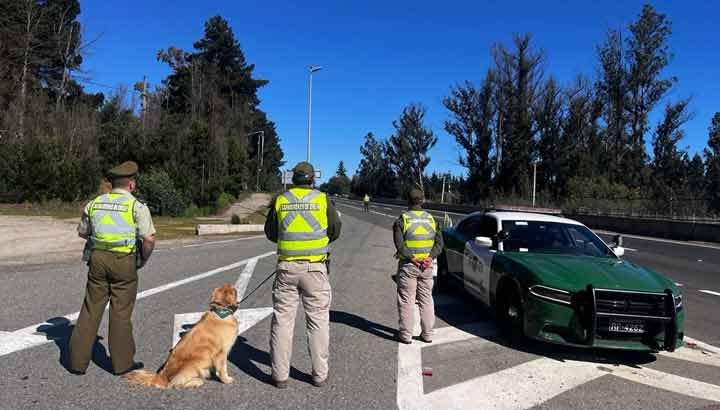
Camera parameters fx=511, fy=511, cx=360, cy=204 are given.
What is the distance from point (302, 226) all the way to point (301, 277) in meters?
0.43

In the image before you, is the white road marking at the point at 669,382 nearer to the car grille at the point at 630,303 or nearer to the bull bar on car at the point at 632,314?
the bull bar on car at the point at 632,314

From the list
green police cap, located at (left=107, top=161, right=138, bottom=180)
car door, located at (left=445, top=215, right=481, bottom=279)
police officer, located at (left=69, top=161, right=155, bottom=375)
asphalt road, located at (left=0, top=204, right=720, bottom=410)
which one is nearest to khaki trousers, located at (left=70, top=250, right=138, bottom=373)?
police officer, located at (left=69, top=161, right=155, bottom=375)

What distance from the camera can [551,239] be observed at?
7012 millimetres

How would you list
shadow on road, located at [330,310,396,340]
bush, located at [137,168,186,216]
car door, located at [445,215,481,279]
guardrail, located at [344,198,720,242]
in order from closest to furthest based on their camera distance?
1. shadow on road, located at [330,310,396,340]
2. car door, located at [445,215,481,279]
3. guardrail, located at [344,198,720,242]
4. bush, located at [137,168,186,216]

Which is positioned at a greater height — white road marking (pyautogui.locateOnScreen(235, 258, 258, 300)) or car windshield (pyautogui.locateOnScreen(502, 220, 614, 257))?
car windshield (pyautogui.locateOnScreen(502, 220, 614, 257))

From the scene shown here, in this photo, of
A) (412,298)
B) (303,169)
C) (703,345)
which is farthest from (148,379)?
(703,345)

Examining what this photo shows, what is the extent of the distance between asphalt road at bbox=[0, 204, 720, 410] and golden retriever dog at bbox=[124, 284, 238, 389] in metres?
0.09

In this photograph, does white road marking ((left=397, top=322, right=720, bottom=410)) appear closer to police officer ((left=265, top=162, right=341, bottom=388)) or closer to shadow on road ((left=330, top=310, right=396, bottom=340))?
shadow on road ((left=330, top=310, right=396, bottom=340))

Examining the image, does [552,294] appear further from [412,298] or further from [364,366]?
[364,366]

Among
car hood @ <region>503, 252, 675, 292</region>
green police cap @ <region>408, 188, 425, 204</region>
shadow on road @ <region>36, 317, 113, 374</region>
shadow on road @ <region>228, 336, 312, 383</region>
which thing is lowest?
shadow on road @ <region>228, 336, 312, 383</region>

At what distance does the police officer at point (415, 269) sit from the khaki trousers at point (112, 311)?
2.85 metres

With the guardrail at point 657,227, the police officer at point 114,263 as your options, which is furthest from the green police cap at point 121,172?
the guardrail at point 657,227

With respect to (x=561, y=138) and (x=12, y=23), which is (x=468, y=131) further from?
(x=12, y=23)

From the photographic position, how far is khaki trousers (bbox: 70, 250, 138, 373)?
171 inches
